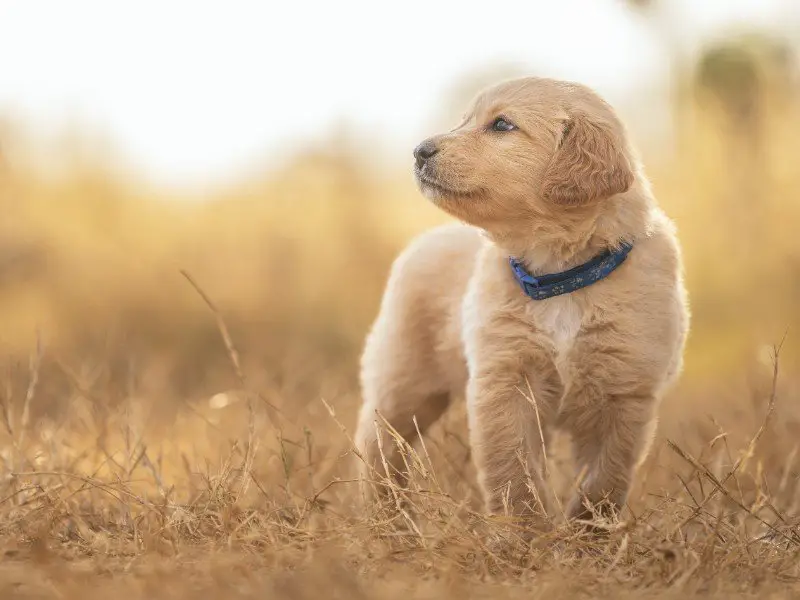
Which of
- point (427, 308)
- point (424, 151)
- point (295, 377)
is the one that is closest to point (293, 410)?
point (295, 377)

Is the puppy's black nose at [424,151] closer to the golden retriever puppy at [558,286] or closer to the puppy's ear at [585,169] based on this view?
the golden retriever puppy at [558,286]

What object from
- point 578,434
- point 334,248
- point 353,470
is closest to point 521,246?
point 578,434

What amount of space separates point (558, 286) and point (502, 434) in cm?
53

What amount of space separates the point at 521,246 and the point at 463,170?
0.36m

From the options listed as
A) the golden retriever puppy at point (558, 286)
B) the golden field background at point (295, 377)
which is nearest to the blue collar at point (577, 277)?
the golden retriever puppy at point (558, 286)

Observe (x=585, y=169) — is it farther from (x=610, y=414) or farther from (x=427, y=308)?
(x=427, y=308)

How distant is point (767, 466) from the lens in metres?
4.55

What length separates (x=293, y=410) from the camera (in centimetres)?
620

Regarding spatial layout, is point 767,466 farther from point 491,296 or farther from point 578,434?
point 491,296

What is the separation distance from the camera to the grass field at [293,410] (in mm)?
2658

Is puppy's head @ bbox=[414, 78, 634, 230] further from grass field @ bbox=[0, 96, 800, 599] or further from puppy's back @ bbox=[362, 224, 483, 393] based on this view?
grass field @ bbox=[0, 96, 800, 599]

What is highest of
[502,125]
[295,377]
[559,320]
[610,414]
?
[502,125]

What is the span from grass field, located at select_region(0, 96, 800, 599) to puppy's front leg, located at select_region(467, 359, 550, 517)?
31 cm

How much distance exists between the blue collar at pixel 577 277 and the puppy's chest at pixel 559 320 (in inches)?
1.3
